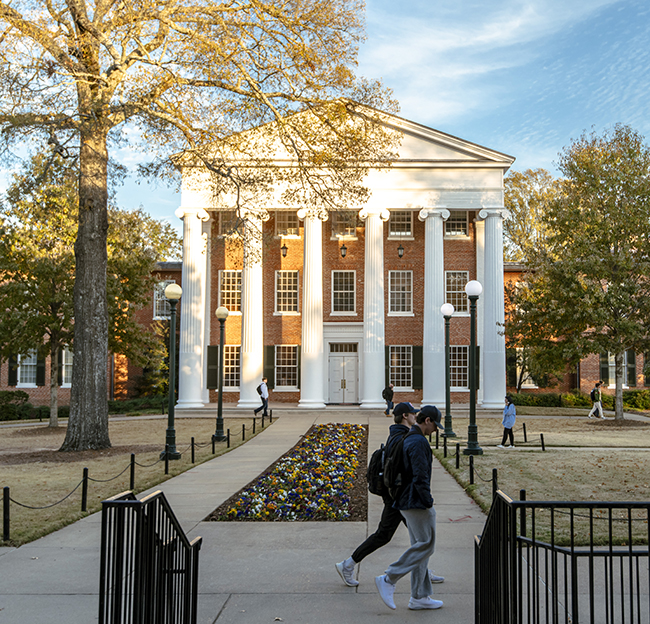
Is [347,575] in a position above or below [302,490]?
above

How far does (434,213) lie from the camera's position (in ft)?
Result: 112

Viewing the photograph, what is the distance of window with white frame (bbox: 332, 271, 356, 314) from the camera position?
36188 millimetres

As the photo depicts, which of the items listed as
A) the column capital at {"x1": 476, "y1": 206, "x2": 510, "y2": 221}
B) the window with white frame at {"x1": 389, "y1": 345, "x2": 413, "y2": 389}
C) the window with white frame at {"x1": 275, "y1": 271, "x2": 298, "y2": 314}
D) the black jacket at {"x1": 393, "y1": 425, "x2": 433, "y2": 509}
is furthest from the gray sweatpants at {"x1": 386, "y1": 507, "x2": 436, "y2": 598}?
the window with white frame at {"x1": 275, "y1": 271, "x2": 298, "y2": 314}

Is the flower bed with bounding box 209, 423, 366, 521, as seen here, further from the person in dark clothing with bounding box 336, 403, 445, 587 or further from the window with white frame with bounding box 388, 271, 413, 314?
the window with white frame with bounding box 388, 271, 413, 314

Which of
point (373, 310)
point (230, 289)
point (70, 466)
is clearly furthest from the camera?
point (230, 289)

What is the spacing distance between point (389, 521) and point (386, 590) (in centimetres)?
62

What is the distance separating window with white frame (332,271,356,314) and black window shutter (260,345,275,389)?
13.3 feet

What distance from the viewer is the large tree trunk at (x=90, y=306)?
18188mm

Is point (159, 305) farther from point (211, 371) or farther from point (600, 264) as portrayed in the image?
point (600, 264)

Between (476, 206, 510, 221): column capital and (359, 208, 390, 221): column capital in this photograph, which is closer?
(476, 206, 510, 221): column capital

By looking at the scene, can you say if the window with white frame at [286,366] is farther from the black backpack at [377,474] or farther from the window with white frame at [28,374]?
the black backpack at [377,474]

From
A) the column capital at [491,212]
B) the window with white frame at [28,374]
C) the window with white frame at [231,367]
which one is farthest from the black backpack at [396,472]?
the window with white frame at [28,374]

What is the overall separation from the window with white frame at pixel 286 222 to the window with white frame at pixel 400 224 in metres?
5.14

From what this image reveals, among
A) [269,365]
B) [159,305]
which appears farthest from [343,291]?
[159,305]
